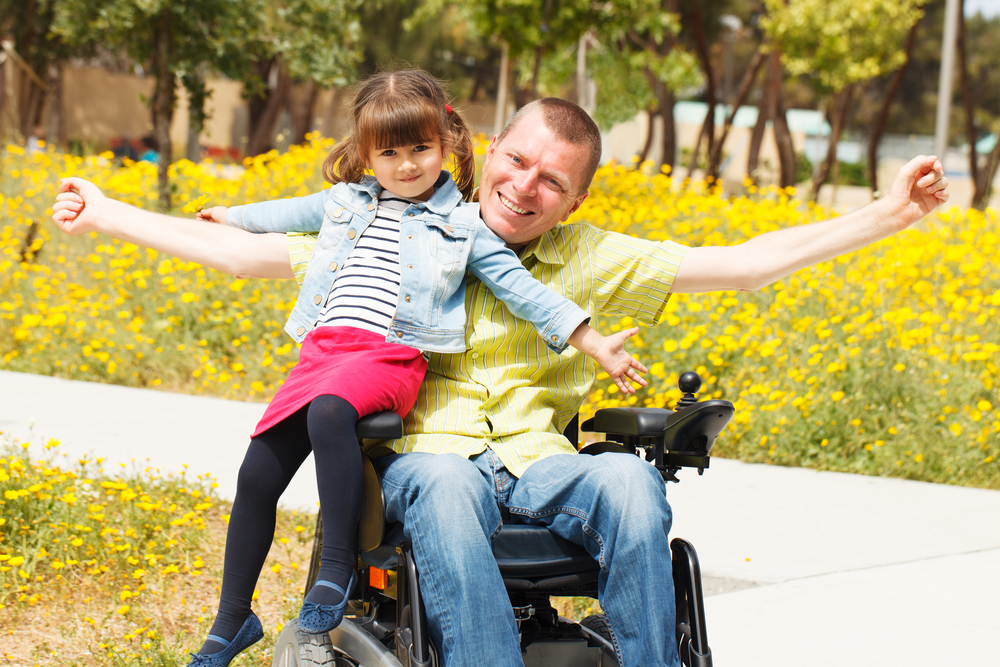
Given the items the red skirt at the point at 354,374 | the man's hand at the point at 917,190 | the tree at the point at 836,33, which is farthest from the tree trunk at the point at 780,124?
the red skirt at the point at 354,374

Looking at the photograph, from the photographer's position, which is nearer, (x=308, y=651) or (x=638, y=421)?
(x=308, y=651)

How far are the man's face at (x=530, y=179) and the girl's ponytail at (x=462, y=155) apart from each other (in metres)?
0.10

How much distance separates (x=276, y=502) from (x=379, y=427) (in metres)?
0.32

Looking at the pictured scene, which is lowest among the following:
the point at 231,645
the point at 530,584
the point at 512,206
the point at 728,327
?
the point at 231,645

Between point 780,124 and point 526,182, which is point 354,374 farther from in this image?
point 780,124

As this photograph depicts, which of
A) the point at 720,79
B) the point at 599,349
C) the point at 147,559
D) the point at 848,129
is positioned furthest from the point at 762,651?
the point at 848,129

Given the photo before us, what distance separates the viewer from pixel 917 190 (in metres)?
2.19

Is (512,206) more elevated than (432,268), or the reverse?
(512,206)

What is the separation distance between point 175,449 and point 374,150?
8.36 ft

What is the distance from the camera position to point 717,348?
478 centimetres

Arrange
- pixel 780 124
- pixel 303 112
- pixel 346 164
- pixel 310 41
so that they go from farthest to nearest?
1. pixel 303 112
2. pixel 780 124
3. pixel 310 41
4. pixel 346 164

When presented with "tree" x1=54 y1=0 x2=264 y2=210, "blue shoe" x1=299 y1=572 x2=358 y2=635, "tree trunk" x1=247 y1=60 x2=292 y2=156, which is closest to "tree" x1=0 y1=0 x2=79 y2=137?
"tree trunk" x1=247 y1=60 x2=292 y2=156

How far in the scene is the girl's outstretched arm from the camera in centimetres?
199

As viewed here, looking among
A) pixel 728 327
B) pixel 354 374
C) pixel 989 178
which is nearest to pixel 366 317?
pixel 354 374
